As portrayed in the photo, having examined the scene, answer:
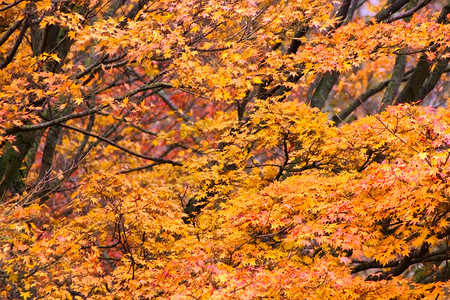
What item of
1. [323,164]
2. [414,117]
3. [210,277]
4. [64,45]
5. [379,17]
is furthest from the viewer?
[379,17]

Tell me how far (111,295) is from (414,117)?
4548 millimetres

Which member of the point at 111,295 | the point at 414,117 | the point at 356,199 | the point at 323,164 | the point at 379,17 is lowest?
the point at 111,295

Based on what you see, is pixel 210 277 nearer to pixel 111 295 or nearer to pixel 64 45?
pixel 111 295

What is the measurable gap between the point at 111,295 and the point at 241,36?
4.81 meters

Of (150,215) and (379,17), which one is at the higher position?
(379,17)

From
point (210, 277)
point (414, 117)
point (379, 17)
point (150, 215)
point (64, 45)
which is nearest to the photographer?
point (210, 277)

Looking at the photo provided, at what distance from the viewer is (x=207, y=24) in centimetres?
807

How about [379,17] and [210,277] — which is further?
[379,17]

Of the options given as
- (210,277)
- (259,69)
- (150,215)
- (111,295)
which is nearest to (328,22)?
(259,69)

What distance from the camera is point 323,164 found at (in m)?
7.92

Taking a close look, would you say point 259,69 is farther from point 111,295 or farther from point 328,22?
point 111,295

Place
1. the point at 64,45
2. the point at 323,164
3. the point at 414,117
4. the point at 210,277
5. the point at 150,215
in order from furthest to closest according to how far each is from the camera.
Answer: the point at 64,45 → the point at 323,164 → the point at 150,215 → the point at 414,117 → the point at 210,277

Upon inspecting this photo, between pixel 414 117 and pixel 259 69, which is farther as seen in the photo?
pixel 259 69

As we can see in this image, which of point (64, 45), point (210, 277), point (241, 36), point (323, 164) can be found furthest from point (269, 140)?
point (64, 45)
